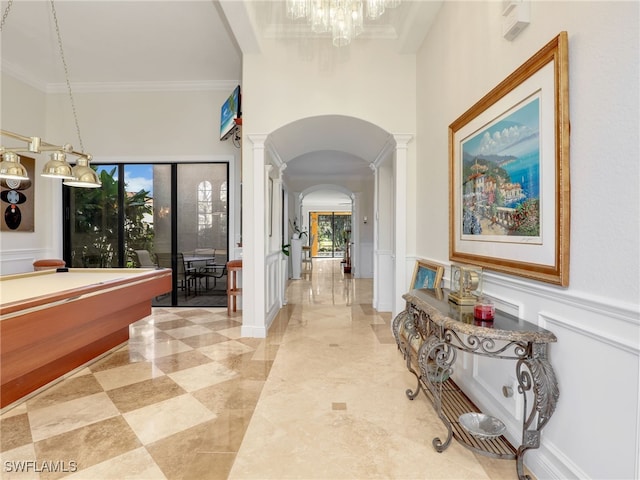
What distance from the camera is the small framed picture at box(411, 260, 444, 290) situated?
294cm

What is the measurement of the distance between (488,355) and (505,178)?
105 cm

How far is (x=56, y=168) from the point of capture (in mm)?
2785

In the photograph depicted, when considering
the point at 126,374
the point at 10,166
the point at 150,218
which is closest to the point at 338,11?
the point at 10,166

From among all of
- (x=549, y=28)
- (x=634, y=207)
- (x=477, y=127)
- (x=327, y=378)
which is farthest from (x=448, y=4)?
(x=327, y=378)

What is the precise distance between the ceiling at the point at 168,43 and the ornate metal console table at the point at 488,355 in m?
2.75

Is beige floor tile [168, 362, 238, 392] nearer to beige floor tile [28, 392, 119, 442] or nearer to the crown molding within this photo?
beige floor tile [28, 392, 119, 442]

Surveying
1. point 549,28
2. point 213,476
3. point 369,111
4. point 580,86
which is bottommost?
point 213,476

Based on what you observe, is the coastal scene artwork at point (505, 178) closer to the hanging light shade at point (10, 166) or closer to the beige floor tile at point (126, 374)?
the beige floor tile at point (126, 374)

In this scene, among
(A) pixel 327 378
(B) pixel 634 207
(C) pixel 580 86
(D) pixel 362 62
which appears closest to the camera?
(B) pixel 634 207

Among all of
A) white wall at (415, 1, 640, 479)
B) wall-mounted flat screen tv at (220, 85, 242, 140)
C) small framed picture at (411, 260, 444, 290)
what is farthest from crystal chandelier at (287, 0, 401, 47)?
small framed picture at (411, 260, 444, 290)

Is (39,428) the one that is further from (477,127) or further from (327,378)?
(477,127)

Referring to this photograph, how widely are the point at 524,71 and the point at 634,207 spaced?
986 millimetres

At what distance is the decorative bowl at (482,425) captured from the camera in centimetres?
183

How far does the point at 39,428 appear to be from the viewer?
2.09m
